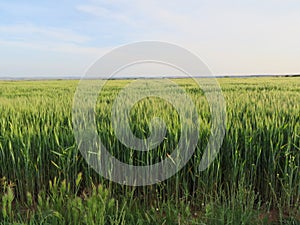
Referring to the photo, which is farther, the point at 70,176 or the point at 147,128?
the point at 147,128

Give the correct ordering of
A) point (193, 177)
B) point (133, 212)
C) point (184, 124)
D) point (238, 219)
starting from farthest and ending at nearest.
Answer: point (184, 124), point (193, 177), point (133, 212), point (238, 219)

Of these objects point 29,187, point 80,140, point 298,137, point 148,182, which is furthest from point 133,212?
point 298,137

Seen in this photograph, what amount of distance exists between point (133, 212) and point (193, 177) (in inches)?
17.8

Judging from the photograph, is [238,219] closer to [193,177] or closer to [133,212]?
[193,177]

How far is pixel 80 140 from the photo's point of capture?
1.90 meters

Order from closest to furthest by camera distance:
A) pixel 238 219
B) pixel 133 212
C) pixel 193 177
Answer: pixel 238 219 < pixel 133 212 < pixel 193 177

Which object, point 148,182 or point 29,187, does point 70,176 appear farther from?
point 148,182

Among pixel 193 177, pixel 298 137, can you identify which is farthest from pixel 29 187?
pixel 298 137

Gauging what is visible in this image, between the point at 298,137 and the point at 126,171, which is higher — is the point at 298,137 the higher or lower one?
the higher one

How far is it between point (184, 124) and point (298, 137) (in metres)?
0.80

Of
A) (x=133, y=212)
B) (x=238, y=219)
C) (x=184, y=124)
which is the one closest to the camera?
(x=238, y=219)

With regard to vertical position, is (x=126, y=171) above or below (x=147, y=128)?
below

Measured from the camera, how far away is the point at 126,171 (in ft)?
6.16

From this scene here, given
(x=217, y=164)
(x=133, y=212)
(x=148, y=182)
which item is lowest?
(x=133, y=212)
